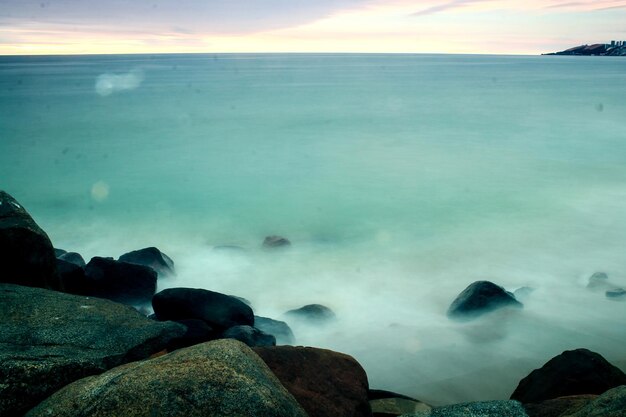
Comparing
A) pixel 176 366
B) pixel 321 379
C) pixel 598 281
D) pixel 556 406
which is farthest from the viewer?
pixel 598 281

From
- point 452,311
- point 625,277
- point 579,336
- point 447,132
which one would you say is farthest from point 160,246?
point 447,132

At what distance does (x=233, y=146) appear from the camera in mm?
27250

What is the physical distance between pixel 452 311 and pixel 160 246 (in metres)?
7.39

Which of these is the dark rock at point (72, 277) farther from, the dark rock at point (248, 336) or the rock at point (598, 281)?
the rock at point (598, 281)

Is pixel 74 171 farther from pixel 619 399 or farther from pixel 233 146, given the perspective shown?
pixel 619 399

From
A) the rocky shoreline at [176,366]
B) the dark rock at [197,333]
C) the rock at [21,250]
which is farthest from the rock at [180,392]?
the rock at [21,250]

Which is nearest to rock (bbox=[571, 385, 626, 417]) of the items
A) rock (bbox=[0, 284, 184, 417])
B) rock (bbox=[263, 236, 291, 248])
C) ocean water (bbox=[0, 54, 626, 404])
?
ocean water (bbox=[0, 54, 626, 404])

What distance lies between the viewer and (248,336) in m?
6.72

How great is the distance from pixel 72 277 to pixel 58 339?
144 inches

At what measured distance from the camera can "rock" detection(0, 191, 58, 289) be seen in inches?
242

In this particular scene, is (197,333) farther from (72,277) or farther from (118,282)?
(72,277)

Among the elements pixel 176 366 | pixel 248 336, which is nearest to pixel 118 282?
pixel 248 336

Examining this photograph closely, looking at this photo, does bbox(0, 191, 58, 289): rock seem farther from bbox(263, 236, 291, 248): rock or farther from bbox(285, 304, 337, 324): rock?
bbox(263, 236, 291, 248): rock

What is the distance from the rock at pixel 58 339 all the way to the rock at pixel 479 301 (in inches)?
208
